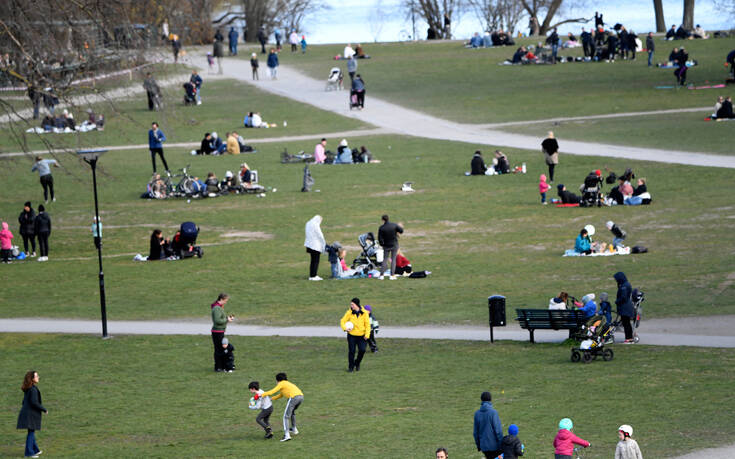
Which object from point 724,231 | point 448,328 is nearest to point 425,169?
point 724,231

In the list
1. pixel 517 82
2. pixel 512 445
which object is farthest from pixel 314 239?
pixel 517 82

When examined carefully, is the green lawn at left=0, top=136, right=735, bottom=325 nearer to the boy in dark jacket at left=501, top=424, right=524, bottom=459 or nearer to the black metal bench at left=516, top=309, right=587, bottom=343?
the black metal bench at left=516, top=309, right=587, bottom=343

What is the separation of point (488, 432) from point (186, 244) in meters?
19.9

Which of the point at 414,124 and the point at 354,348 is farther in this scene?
the point at 414,124

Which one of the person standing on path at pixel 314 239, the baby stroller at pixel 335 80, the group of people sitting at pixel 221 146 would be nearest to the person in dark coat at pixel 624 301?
the person standing on path at pixel 314 239

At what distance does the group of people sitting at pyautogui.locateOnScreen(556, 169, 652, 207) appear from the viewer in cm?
3425

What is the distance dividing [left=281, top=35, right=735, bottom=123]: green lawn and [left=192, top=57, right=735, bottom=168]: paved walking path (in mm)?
1581

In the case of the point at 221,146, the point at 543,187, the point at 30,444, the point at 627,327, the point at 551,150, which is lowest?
the point at 30,444

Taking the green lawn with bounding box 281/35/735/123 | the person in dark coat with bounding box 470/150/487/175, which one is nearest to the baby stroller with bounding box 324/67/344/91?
the green lawn with bounding box 281/35/735/123

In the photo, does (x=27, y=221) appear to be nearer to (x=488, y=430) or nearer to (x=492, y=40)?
(x=488, y=430)

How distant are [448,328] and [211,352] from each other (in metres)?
5.08

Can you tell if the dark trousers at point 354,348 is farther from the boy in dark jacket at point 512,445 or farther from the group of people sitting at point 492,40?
the group of people sitting at point 492,40

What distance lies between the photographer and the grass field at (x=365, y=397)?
15.0 m

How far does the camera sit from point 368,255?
28.6 m
